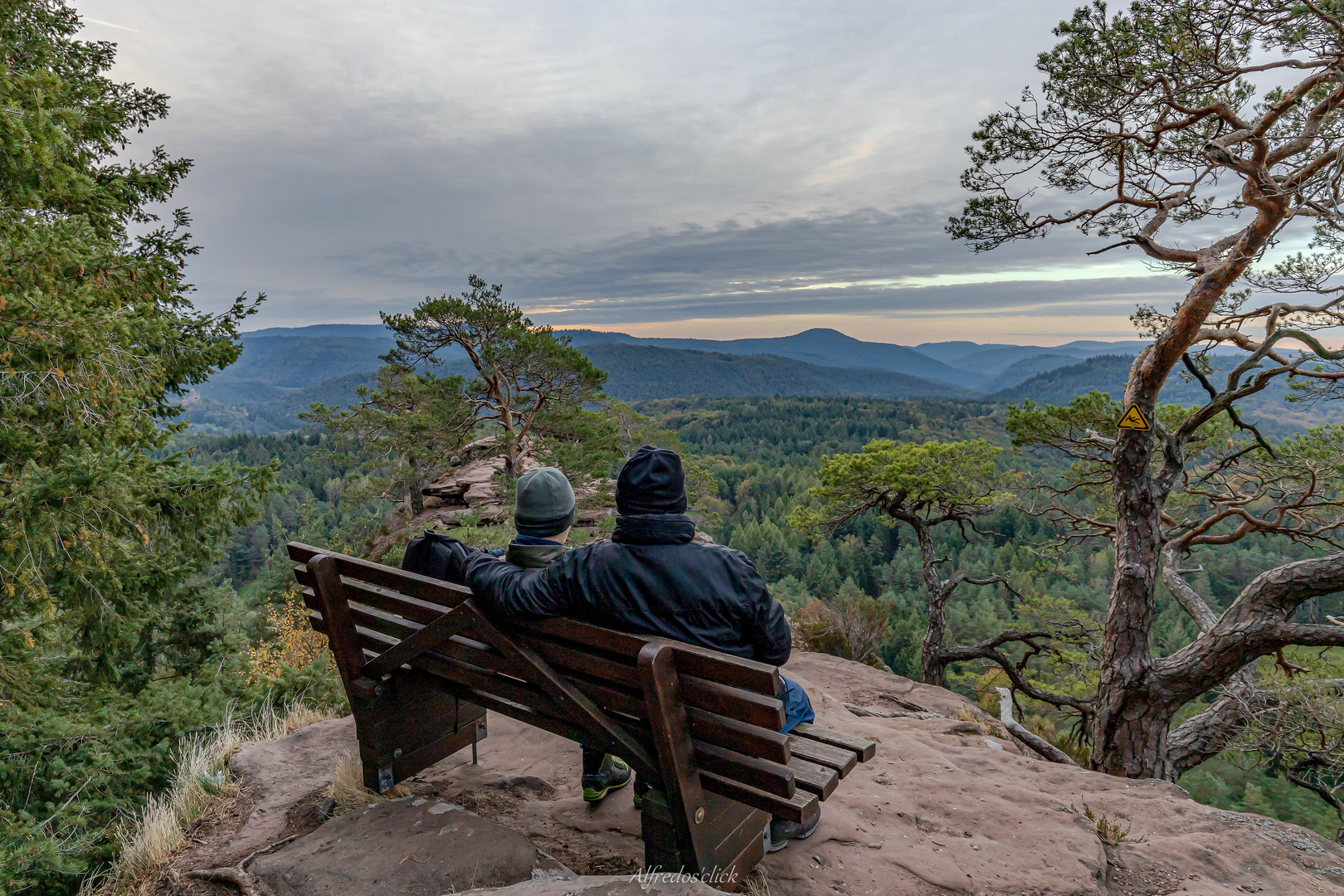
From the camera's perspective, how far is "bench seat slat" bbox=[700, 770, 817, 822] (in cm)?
212

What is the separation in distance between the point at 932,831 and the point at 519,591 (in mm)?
2748

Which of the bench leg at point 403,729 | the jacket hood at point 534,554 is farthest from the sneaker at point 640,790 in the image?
the bench leg at point 403,729

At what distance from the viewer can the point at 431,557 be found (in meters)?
3.02

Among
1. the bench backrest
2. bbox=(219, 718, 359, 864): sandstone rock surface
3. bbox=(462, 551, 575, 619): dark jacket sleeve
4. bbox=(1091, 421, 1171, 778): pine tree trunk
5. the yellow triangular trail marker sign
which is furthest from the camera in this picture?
bbox=(1091, 421, 1171, 778): pine tree trunk

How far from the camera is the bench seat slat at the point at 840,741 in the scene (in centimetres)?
261

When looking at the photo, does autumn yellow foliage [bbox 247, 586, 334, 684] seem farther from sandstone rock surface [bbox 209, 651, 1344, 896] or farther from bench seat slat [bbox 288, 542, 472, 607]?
bench seat slat [bbox 288, 542, 472, 607]

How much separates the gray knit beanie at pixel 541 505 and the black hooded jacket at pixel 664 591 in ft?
1.03

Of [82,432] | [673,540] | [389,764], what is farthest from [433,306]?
[673,540]

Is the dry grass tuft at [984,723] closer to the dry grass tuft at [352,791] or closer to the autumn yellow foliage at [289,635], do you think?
the dry grass tuft at [352,791]

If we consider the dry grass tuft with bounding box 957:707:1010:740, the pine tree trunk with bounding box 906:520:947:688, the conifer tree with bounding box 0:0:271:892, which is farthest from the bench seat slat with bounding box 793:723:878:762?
the pine tree trunk with bounding box 906:520:947:688

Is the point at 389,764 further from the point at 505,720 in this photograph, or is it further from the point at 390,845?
the point at 505,720

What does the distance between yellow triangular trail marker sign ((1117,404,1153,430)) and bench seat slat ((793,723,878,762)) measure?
5856mm

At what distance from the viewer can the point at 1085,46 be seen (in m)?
5.98

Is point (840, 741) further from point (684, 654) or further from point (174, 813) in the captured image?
point (174, 813)
